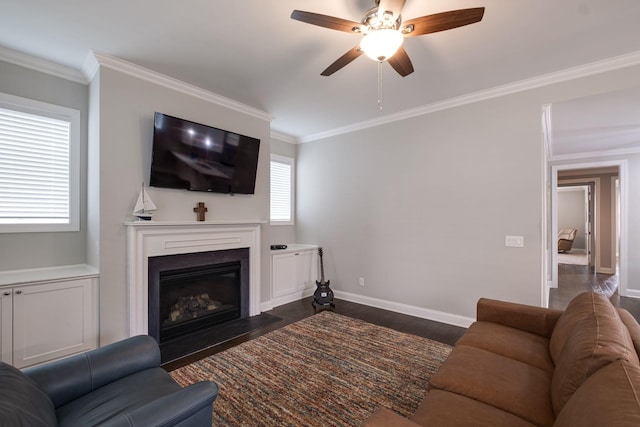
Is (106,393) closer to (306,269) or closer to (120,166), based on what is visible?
(120,166)

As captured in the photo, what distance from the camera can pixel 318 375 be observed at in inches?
97.0

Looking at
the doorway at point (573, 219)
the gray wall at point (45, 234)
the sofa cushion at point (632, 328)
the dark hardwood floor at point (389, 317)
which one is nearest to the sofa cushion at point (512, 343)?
the sofa cushion at point (632, 328)

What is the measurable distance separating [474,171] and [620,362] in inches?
109

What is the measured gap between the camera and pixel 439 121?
12.4 feet

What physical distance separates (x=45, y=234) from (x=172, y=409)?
2.69 metres

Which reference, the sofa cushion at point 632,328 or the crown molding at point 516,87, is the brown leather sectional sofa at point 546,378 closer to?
the sofa cushion at point 632,328

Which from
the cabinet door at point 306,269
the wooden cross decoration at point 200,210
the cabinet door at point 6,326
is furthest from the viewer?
the cabinet door at point 306,269

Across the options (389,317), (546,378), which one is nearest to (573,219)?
(389,317)

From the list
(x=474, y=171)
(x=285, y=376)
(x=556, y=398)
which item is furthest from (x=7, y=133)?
(x=474, y=171)

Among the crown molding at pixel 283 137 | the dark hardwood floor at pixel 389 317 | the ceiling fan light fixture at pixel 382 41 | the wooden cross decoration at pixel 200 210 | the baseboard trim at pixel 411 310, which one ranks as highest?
the crown molding at pixel 283 137

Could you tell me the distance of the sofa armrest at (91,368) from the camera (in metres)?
1.46

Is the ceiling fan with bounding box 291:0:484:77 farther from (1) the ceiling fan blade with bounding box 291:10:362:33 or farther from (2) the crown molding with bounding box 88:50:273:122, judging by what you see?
(2) the crown molding with bounding box 88:50:273:122

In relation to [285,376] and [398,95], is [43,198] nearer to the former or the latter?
[285,376]

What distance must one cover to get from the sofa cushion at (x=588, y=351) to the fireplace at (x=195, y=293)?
9.95ft
